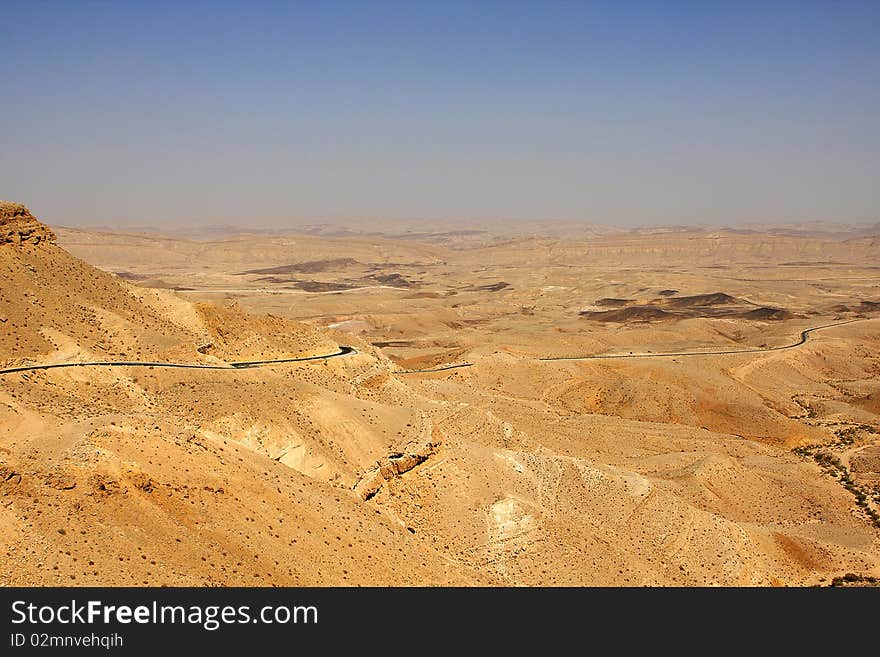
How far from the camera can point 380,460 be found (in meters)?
24.6

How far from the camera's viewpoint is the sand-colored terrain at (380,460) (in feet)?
53.4

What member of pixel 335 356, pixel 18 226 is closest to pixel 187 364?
pixel 335 356

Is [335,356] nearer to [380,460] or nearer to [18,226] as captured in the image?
[380,460]

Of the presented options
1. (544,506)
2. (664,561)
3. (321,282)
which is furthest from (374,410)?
(321,282)

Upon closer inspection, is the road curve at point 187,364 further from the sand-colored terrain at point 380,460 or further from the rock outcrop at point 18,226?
the rock outcrop at point 18,226

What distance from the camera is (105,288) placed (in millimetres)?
33375

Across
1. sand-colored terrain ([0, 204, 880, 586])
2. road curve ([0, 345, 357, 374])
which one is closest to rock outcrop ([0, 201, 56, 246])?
sand-colored terrain ([0, 204, 880, 586])

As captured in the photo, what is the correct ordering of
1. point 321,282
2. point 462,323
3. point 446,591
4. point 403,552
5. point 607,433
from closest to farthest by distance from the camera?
point 446,591 → point 403,552 → point 607,433 → point 462,323 → point 321,282

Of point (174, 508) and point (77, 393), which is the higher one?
point (77, 393)

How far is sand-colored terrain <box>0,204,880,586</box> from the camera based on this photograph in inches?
640

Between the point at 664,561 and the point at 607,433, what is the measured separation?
2000 cm

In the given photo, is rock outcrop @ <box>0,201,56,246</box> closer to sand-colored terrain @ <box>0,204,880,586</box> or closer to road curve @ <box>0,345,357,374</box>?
sand-colored terrain @ <box>0,204,880,586</box>

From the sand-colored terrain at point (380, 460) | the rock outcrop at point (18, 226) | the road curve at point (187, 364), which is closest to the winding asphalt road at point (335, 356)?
the road curve at point (187, 364)

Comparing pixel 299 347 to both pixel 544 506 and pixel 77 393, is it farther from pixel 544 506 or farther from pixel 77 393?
pixel 544 506
